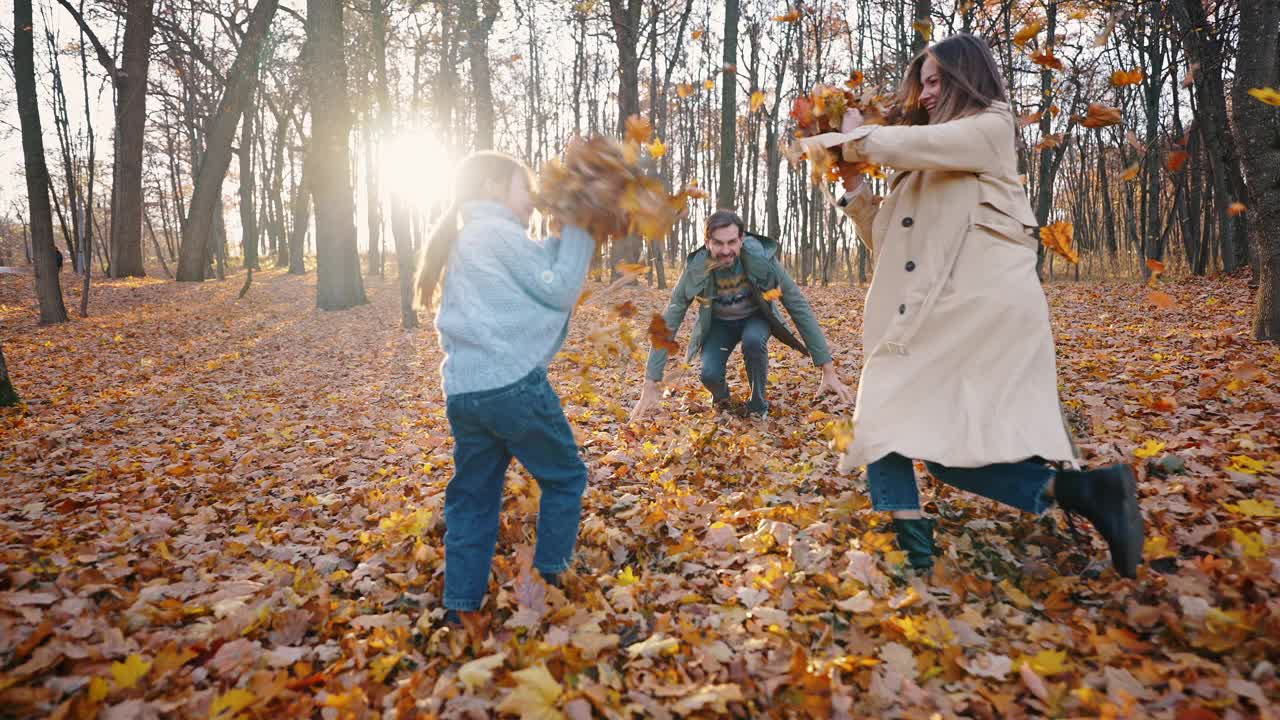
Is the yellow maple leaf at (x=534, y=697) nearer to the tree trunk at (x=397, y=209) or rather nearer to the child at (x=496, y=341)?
the child at (x=496, y=341)

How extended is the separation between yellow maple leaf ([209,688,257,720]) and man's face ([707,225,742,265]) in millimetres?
3877

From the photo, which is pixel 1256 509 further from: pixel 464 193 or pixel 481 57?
pixel 481 57

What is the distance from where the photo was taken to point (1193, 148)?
631 inches

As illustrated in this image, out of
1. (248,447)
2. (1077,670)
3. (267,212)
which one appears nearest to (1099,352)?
(1077,670)

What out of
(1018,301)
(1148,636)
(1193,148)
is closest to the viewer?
(1148,636)

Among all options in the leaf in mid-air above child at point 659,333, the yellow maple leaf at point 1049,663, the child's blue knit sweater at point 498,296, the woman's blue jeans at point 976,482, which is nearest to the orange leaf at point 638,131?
the child's blue knit sweater at point 498,296

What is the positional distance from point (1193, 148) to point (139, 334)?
24.2 metres

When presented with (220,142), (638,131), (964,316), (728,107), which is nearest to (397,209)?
(728,107)

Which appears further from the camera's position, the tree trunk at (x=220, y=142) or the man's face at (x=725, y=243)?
the tree trunk at (x=220, y=142)

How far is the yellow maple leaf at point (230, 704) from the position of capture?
1997 mm

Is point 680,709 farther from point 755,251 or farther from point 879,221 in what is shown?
point 755,251

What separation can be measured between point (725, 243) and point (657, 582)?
9.15 feet

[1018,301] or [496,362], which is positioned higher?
[1018,301]

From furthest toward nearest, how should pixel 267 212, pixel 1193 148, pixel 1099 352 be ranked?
pixel 267 212
pixel 1193 148
pixel 1099 352
